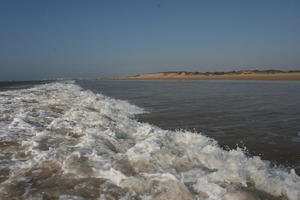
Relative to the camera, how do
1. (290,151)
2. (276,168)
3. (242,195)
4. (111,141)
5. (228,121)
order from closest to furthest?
(242,195) → (276,168) → (290,151) → (111,141) → (228,121)

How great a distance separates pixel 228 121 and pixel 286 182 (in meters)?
4.62

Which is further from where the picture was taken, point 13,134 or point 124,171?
point 13,134

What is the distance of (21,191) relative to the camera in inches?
121

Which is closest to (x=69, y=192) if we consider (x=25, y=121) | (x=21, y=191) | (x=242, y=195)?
(x=21, y=191)

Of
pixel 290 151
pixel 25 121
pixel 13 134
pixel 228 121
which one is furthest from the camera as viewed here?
pixel 228 121

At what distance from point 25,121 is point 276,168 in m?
6.40

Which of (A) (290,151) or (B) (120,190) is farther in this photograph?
(A) (290,151)

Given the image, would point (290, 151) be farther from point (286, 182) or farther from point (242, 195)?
point (242, 195)

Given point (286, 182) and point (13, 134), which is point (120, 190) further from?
point (13, 134)

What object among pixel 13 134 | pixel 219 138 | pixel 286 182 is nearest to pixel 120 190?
pixel 286 182

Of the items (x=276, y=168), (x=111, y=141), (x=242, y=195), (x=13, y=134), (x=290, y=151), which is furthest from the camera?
(x=13, y=134)

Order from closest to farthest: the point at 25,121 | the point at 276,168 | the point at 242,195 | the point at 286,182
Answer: the point at 242,195, the point at 286,182, the point at 276,168, the point at 25,121

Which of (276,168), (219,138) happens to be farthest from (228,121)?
(276,168)

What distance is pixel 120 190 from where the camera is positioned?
3.16 metres
